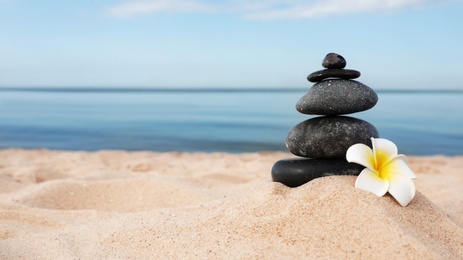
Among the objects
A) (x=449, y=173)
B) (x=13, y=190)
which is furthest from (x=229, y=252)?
(x=449, y=173)

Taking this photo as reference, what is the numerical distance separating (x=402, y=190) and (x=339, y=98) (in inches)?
29.2

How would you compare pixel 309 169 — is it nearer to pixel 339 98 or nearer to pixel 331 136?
pixel 331 136

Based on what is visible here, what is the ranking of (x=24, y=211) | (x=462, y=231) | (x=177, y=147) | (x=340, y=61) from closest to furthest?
(x=462, y=231) < (x=340, y=61) < (x=24, y=211) < (x=177, y=147)

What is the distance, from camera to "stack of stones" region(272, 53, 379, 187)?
3.09 meters

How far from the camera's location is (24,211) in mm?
3869

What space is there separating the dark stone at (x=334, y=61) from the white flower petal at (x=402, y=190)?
91cm

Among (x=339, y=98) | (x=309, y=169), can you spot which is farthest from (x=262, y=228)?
(x=339, y=98)

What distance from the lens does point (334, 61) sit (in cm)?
324

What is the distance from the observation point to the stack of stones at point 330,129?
3.09 m

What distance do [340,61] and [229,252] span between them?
62.9 inches

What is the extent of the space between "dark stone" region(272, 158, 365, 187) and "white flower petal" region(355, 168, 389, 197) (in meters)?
0.21

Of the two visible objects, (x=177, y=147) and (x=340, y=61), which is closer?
(x=340, y=61)

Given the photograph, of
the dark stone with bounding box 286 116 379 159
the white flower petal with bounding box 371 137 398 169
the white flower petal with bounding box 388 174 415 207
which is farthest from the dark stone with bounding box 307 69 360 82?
the white flower petal with bounding box 388 174 415 207

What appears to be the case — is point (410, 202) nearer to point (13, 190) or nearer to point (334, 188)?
point (334, 188)
